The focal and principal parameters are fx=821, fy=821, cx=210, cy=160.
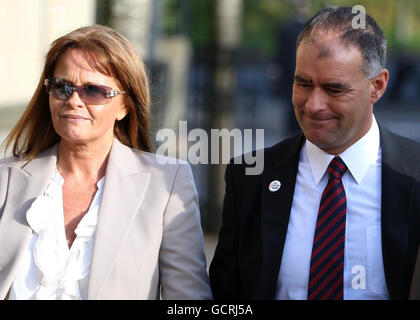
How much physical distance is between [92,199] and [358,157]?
1.14 meters

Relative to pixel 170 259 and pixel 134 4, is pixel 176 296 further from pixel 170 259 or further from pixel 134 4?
pixel 134 4

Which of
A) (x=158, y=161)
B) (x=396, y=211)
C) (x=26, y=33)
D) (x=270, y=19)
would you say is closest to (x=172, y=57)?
(x=26, y=33)

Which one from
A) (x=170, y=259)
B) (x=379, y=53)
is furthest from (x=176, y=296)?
(x=379, y=53)

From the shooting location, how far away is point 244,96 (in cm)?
2191

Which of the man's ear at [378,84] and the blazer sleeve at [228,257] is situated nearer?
the man's ear at [378,84]

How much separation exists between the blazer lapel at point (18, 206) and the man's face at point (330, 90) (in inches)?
46.3

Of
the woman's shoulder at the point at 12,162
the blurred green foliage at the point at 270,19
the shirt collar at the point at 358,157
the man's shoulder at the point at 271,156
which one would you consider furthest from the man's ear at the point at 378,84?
the blurred green foliage at the point at 270,19

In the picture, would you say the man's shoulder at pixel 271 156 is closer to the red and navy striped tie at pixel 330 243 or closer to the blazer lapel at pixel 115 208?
the red and navy striped tie at pixel 330 243

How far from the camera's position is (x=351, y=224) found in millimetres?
3221

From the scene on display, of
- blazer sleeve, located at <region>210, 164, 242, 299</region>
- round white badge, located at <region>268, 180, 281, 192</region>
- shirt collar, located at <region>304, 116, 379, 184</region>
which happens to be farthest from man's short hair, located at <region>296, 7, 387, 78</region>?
blazer sleeve, located at <region>210, 164, 242, 299</region>

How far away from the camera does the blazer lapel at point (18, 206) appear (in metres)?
3.35

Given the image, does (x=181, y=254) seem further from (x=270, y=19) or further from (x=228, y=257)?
(x=270, y=19)

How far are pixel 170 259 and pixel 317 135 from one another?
83cm

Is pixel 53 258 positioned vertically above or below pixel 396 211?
below
